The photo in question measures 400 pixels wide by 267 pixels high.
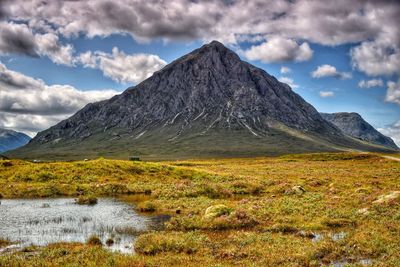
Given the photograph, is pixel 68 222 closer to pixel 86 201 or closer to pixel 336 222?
pixel 86 201

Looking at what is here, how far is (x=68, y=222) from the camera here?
33750 millimetres

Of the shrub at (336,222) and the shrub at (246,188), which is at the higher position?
the shrub at (246,188)

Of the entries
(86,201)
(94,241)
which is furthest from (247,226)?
(86,201)

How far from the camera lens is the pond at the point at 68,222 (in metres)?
27.5

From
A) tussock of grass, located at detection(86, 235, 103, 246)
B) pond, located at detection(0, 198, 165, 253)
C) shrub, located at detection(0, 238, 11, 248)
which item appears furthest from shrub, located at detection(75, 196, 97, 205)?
tussock of grass, located at detection(86, 235, 103, 246)

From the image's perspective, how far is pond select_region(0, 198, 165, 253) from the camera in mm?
27500

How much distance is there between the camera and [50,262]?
68.2 feet

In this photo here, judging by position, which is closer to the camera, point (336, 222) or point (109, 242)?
point (109, 242)

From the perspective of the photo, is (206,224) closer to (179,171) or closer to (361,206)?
(361,206)

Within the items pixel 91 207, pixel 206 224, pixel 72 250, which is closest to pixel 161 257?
pixel 72 250

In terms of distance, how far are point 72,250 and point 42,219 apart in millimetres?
13507

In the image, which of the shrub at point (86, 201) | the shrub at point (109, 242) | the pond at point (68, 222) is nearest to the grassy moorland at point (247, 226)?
the shrub at point (109, 242)

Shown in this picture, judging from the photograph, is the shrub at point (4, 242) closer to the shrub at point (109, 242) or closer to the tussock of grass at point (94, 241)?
the tussock of grass at point (94, 241)

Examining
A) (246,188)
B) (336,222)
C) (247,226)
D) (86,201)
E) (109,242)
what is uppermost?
(246,188)
